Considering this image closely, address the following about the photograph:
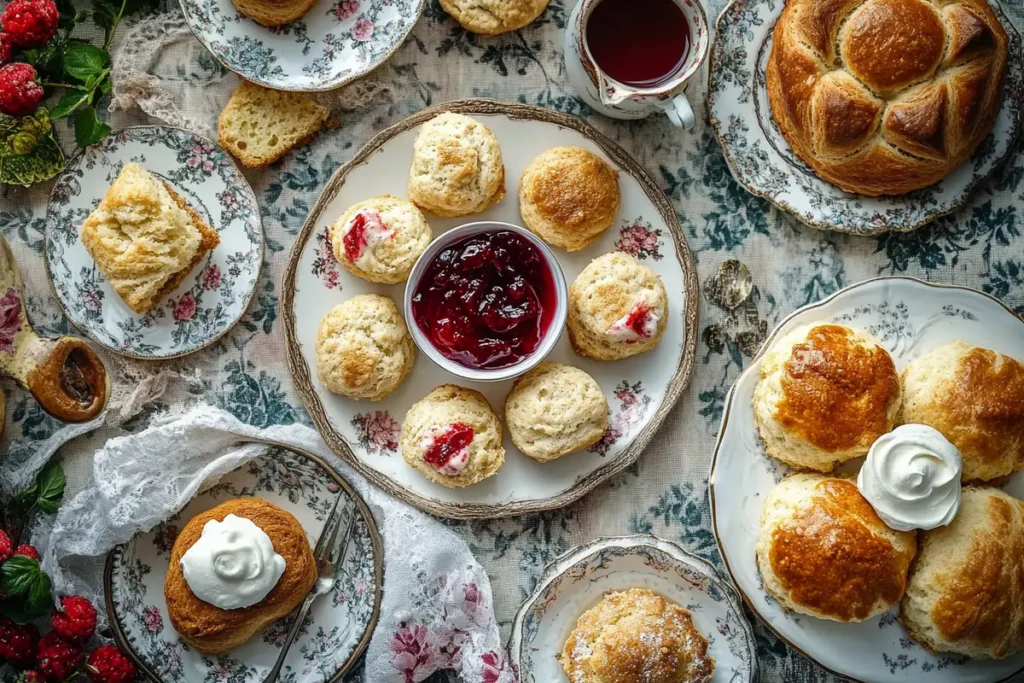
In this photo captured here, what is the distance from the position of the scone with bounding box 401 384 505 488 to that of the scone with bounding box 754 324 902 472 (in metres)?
0.98

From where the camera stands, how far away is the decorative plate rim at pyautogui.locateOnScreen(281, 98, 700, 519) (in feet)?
10.6

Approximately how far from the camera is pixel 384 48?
3.28 m

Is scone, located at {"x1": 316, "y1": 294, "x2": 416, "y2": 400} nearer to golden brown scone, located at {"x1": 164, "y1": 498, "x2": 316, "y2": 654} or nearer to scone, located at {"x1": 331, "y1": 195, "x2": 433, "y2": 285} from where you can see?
scone, located at {"x1": 331, "y1": 195, "x2": 433, "y2": 285}

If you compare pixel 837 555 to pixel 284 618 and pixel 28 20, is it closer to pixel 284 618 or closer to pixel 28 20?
pixel 284 618

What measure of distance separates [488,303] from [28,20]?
1.96m

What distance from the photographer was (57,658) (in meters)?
3.10

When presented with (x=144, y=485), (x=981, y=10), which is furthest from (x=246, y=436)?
(x=981, y=10)

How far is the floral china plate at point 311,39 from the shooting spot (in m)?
3.25

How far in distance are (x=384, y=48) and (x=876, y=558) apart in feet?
8.18

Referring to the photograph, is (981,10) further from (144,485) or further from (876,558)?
(144,485)

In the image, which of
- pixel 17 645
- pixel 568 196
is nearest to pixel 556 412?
pixel 568 196

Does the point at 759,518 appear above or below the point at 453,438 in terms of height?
below

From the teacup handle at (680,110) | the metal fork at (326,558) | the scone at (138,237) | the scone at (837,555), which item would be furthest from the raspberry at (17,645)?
the teacup handle at (680,110)

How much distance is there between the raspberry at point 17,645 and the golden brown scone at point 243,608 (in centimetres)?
50
